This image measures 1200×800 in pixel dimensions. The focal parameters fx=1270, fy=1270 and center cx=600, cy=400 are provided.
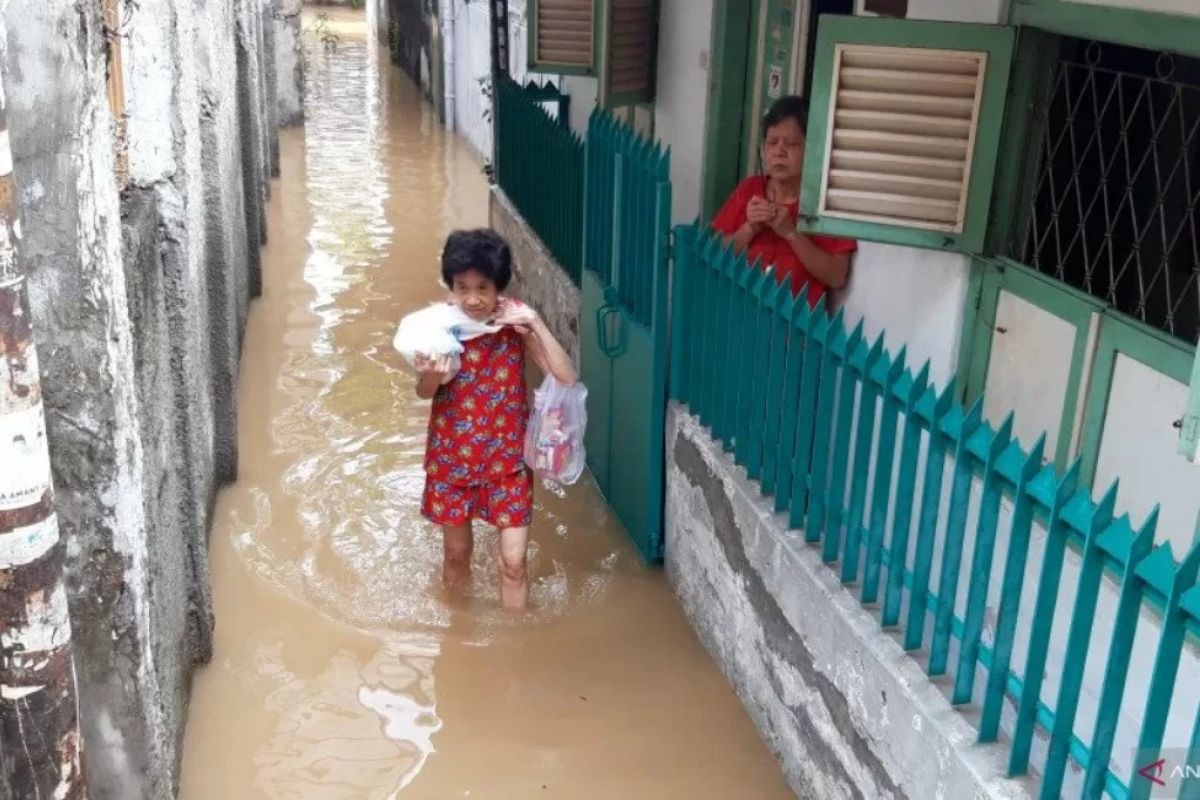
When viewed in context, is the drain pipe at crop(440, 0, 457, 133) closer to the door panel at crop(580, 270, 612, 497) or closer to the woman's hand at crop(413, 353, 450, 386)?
the door panel at crop(580, 270, 612, 497)

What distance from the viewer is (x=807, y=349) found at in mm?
4070

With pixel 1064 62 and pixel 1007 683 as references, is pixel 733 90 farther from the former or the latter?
pixel 1007 683

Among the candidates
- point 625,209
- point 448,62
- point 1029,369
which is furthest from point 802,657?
point 448,62

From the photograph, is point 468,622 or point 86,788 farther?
point 468,622

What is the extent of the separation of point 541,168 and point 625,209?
2.69 metres

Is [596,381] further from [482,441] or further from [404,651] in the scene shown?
[404,651]

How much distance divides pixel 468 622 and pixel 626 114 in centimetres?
391

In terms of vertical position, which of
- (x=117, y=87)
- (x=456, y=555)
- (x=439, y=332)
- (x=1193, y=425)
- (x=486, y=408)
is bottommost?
(x=456, y=555)

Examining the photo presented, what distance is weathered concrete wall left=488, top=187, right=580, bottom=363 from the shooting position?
7336mm

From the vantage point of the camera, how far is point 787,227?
4.86 metres

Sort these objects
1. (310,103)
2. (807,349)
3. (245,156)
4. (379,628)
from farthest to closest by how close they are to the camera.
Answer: (310,103)
(245,156)
(379,628)
(807,349)

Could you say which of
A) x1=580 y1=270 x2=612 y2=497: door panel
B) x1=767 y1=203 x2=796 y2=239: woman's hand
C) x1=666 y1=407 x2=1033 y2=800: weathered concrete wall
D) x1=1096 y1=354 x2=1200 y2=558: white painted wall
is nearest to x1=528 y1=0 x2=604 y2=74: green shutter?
x1=580 y1=270 x2=612 y2=497: door panel

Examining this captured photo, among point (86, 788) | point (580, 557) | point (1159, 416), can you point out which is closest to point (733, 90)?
point (580, 557)

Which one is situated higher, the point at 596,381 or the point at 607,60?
the point at 607,60
